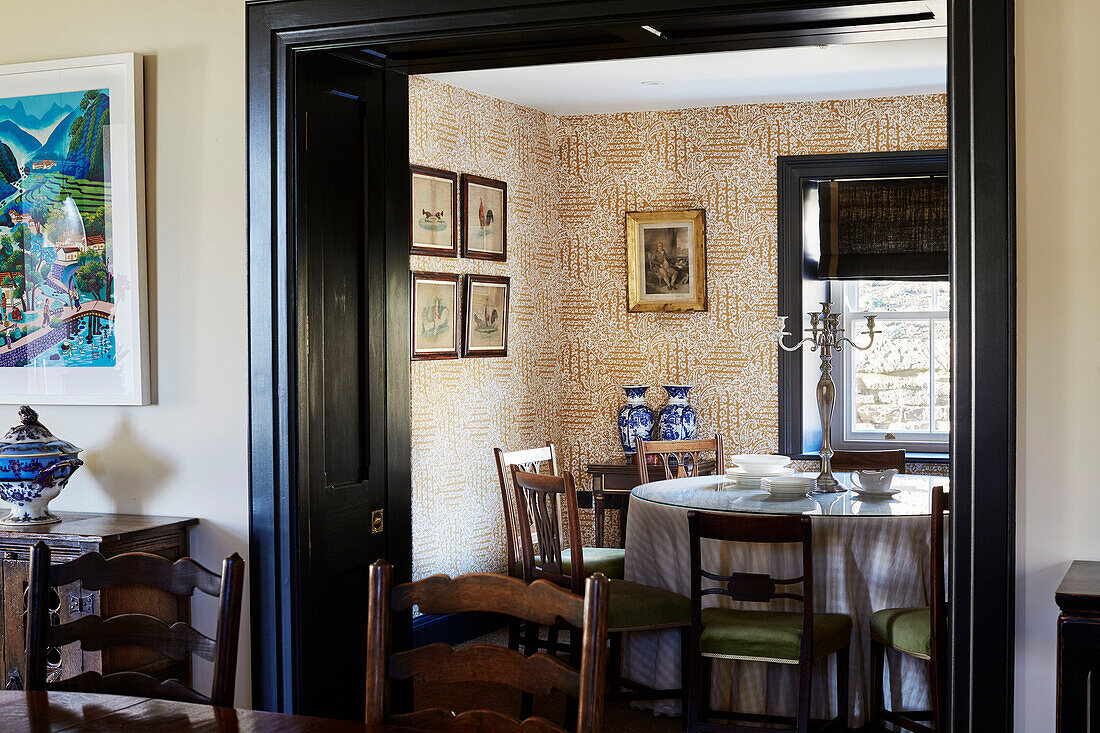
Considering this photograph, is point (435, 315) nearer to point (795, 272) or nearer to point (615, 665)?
point (615, 665)

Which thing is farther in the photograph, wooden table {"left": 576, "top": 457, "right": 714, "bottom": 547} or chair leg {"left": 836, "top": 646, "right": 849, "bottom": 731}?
wooden table {"left": 576, "top": 457, "right": 714, "bottom": 547}

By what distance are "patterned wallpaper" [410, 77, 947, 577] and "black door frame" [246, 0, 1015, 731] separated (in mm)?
2350

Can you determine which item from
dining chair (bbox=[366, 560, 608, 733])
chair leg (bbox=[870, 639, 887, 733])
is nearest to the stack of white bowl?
chair leg (bbox=[870, 639, 887, 733])

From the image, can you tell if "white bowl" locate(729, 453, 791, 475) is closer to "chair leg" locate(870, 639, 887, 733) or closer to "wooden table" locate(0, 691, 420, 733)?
"chair leg" locate(870, 639, 887, 733)

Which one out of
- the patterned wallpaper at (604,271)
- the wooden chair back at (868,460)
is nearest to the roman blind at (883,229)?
the patterned wallpaper at (604,271)

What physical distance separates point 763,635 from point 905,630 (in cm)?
50

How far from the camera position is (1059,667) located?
6.47ft

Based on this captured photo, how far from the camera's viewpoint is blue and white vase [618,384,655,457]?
618 centimetres

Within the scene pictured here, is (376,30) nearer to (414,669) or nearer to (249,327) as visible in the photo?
(249,327)

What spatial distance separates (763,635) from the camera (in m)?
3.71

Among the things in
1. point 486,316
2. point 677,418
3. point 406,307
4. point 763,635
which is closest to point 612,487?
point 677,418

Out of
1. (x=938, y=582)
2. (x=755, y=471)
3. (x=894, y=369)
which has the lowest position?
(x=938, y=582)

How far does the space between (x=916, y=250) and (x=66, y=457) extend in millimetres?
4666

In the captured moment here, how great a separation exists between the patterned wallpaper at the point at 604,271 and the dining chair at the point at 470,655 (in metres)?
3.51
